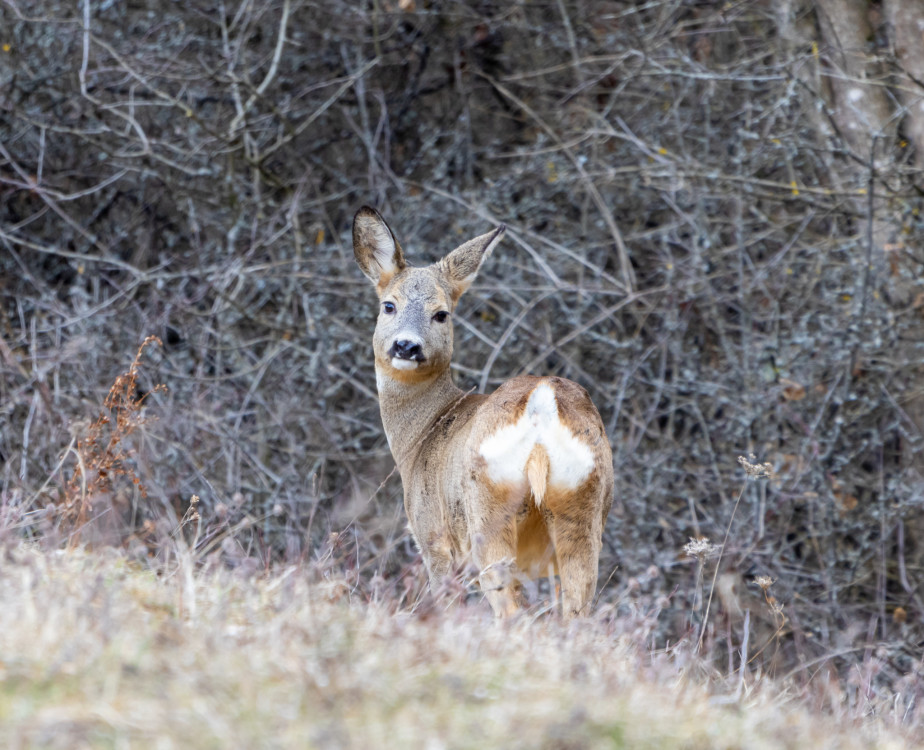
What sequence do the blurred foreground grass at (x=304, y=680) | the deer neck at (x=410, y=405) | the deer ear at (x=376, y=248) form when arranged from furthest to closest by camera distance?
the deer ear at (x=376, y=248)
the deer neck at (x=410, y=405)
the blurred foreground grass at (x=304, y=680)

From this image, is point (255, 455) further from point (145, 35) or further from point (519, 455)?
point (519, 455)

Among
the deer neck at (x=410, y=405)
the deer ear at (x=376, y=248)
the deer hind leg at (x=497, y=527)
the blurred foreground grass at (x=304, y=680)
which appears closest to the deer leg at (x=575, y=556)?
the deer hind leg at (x=497, y=527)

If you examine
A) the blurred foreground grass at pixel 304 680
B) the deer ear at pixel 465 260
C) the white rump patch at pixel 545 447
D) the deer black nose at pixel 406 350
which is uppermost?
the deer ear at pixel 465 260

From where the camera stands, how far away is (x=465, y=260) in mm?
5863

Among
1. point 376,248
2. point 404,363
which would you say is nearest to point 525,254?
point 376,248

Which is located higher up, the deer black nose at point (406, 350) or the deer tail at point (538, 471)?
the deer black nose at point (406, 350)

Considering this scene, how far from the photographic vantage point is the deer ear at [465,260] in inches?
230

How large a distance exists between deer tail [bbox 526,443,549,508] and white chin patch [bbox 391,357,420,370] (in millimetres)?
1176

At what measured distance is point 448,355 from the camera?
559 cm

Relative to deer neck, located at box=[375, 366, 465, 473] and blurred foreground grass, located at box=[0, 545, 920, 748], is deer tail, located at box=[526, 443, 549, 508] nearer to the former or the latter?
blurred foreground grass, located at box=[0, 545, 920, 748]

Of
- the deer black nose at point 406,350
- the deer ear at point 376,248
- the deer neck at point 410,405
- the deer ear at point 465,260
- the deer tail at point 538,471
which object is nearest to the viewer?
the deer tail at point 538,471

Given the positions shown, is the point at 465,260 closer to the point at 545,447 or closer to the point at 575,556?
the point at 545,447

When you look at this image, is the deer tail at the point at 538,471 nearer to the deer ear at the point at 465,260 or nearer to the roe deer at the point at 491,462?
the roe deer at the point at 491,462

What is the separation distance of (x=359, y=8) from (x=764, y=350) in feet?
14.2
